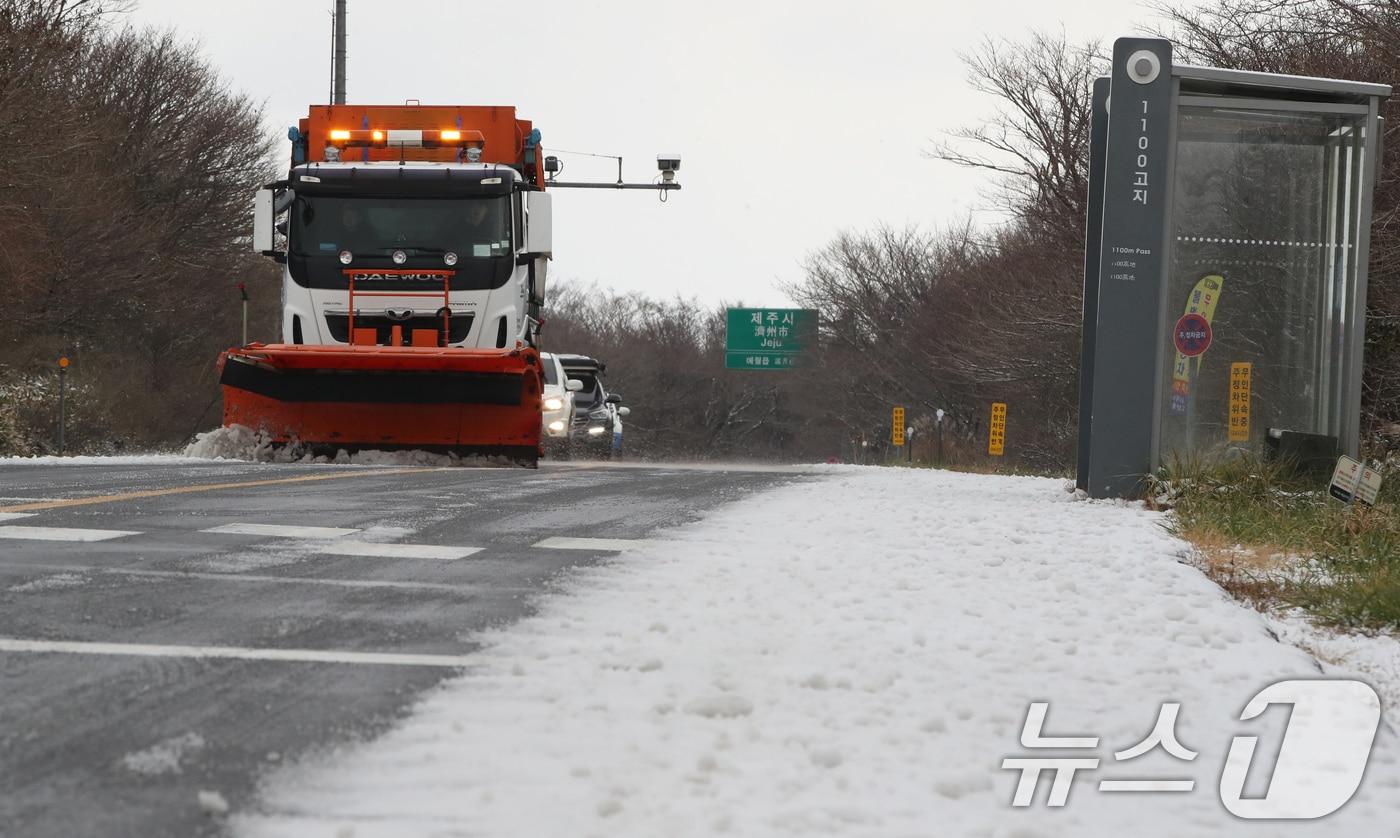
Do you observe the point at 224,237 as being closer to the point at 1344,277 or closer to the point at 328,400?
the point at 328,400

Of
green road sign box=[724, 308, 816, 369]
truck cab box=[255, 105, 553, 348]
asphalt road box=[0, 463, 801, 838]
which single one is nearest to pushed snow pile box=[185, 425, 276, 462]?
truck cab box=[255, 105, 553, 348]

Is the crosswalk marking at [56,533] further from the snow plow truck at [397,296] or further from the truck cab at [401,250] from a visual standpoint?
the truck cab at [401,250]

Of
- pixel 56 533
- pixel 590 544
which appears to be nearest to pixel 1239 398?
pixel 590 544

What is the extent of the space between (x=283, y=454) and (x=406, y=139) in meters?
3.50

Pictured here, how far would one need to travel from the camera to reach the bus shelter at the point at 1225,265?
394 inches

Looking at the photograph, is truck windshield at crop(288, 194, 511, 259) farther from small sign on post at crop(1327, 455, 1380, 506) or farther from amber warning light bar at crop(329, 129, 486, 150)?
small sign on post at crop(1327, 455, 1380, 506)

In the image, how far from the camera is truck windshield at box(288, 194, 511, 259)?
1523cm

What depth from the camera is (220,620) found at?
4.47 metres

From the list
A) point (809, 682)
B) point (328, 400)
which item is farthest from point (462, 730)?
point (328, 400)

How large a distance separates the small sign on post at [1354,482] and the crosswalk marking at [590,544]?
Result: 4141mm

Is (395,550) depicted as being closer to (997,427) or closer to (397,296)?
(397,296)

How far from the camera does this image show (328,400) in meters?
15.1

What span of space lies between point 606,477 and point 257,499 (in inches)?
206

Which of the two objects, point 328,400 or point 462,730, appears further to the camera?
point 328,400
